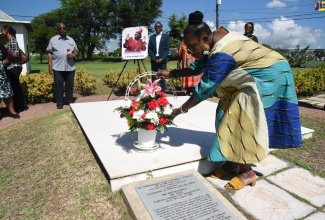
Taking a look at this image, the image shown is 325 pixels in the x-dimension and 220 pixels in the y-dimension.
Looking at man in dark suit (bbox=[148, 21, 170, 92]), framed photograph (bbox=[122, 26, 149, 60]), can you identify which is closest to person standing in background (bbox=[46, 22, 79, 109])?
framed photograph (bbox=[122, 26, 149, 60])

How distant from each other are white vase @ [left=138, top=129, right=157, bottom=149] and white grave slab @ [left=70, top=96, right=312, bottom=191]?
0.33ft

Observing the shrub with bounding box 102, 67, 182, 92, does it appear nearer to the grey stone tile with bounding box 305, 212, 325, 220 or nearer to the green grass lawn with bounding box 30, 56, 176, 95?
the green grass lawn with bounding box 30, 56, 176, 95

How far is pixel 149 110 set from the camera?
8.53 ft

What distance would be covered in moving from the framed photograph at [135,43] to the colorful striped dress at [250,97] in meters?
4.16

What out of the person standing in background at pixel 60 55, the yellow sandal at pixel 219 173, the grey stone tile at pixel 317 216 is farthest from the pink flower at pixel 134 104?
the person standing in background at pixel 60 55

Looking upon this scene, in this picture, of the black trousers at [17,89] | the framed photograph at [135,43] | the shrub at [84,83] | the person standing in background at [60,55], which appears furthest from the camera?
the shrub at [84,83]

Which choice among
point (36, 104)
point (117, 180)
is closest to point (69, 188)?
point (117, 180)

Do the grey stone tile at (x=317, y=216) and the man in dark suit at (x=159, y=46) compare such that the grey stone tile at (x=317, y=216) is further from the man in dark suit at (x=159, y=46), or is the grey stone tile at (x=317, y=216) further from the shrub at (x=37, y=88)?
the shrub at (x=37, y=88)

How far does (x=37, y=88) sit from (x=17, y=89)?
2.81 ft

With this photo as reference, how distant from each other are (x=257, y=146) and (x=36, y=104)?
19.3 feet

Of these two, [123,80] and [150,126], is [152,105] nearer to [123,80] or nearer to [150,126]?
[150,126]

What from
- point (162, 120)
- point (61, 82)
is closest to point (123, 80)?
point (61, 82)

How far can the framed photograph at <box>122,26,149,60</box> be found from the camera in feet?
20.6

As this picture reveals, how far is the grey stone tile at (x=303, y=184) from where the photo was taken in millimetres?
2404
